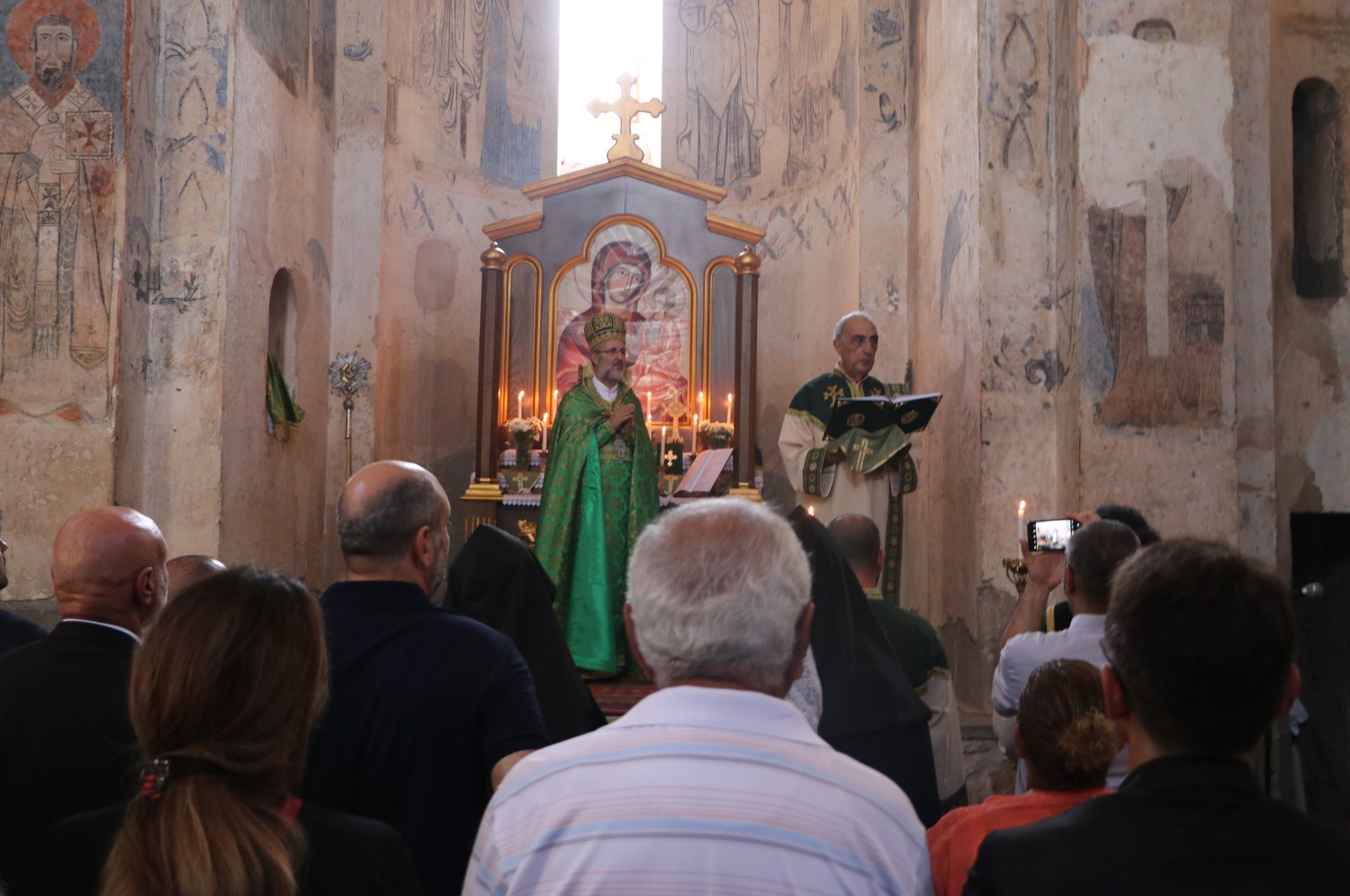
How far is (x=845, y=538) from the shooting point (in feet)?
13.6

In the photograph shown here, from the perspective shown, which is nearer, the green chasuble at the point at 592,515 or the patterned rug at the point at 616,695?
the patterned rug at the point at 616,695

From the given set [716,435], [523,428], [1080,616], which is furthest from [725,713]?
[716,435]

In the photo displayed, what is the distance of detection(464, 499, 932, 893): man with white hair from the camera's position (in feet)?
5.13

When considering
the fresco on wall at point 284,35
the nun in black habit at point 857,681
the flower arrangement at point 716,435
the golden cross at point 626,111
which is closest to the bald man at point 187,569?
the nun in black habit at point 857,681

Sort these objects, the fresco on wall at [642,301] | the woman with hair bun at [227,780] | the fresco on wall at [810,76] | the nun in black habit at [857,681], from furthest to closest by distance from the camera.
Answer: the fresco on wall at [810,76] → the fresco on wall at [642,301] → the nun in black habit at [857,681] → the woman with hair bun at [227,780]

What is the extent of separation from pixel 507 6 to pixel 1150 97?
7.57 metres

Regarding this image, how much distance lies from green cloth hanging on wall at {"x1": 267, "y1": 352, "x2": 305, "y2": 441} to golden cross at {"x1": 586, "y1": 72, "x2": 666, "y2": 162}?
3.83 metres

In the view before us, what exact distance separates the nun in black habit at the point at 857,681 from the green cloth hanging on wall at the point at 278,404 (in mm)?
7008

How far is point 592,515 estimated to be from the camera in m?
8.28

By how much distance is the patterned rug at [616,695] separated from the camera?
7625 mm

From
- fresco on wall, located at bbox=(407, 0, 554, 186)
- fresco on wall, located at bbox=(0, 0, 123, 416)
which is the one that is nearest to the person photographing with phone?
fresco on wall, located at bbox=(0, 0, 123, 416)

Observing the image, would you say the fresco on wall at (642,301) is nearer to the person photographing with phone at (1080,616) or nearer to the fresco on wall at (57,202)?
the fresco on wall at (57,202)

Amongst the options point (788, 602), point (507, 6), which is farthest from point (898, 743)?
point (507, 6)

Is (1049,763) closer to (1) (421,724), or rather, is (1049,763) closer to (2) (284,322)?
(1) (421,724)
